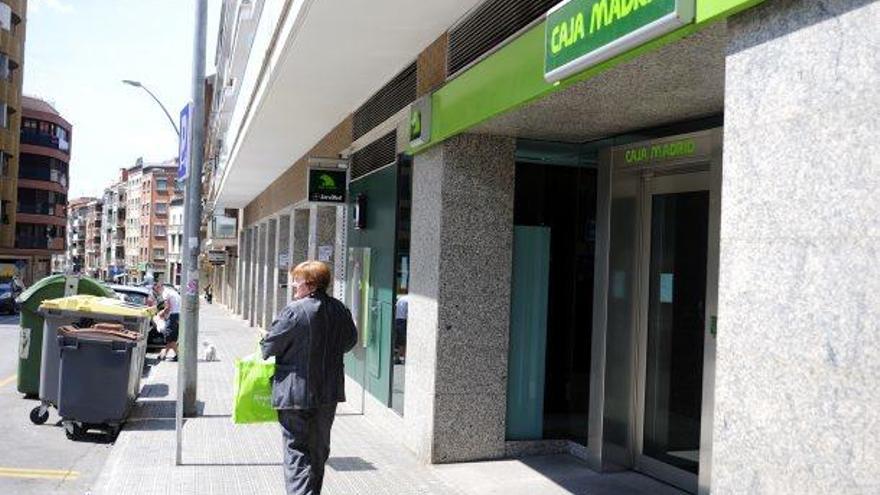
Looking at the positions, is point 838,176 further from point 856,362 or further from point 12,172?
point 12,172

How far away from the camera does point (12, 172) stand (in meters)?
57.5

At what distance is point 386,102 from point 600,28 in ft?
18.5

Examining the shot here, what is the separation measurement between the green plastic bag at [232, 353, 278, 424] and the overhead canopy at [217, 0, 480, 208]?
293cm

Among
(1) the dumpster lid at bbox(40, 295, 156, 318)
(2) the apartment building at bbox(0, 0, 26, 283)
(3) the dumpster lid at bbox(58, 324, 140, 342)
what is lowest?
(3) the dumpster lid at bbox(58, 324, 140, 342)

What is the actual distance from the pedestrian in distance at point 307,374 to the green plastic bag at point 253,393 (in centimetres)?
81

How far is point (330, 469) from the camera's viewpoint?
6.99 metres

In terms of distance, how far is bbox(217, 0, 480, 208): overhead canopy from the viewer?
267 inches

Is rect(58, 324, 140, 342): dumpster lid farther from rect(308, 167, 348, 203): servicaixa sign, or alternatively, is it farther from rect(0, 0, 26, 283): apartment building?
rect(0, 0, 26, 283): apartment building

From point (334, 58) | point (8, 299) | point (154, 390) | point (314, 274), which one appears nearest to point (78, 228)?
point (8, 299)

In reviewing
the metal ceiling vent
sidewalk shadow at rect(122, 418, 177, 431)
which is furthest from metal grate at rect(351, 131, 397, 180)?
sidewalk shadow at rect(122, 418, 177, 431)

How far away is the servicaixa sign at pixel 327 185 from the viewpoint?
11602 mm

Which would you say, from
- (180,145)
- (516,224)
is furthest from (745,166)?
(180,145)

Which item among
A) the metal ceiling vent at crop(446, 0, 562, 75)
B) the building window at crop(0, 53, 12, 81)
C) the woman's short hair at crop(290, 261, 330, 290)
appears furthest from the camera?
the building window at crop(0, 53, 12, 81)

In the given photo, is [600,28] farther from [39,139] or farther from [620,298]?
[39,139]
